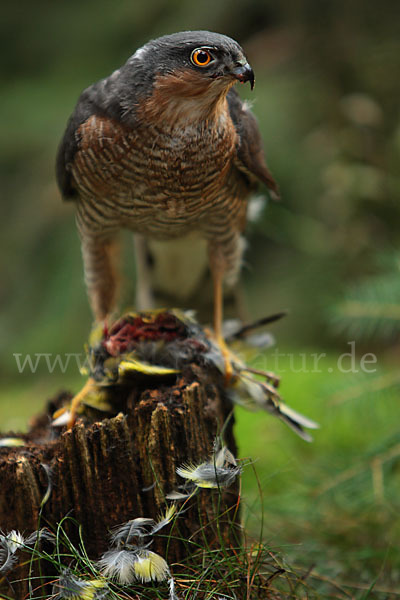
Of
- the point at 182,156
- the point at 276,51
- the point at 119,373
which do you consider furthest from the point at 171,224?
the point at 276,51

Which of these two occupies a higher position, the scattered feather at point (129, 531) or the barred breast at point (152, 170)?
the barred breast at point (152, 170)

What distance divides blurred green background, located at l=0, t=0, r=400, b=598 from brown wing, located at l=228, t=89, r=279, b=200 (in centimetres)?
183

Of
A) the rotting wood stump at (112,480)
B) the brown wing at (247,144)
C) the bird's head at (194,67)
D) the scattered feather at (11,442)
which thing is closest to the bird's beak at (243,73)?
the bird's head at (194,67)

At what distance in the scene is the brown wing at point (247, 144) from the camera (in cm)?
260

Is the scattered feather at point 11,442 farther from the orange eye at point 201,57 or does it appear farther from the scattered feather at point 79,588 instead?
the orange eye at point 201,57

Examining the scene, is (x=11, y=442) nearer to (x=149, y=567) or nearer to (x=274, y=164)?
(x=149, y=567)

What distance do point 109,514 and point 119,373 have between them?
1.58 ft

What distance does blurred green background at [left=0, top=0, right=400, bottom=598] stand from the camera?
4.91 meters

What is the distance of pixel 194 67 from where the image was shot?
6.97ft

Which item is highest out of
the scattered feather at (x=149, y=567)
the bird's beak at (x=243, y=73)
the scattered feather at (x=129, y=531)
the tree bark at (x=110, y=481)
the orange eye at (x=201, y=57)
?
the orange eye at (x=201, y=57)

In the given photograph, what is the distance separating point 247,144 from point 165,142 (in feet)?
1.60

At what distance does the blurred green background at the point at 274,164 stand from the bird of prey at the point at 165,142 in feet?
6.10

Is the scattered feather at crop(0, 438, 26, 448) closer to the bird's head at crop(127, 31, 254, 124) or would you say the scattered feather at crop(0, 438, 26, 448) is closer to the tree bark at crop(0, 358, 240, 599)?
the tree bark at crop(0, 358, 240, 599)

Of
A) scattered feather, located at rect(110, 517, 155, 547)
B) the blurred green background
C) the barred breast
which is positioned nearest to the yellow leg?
the barred breast
